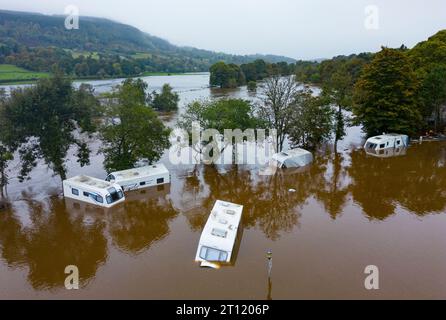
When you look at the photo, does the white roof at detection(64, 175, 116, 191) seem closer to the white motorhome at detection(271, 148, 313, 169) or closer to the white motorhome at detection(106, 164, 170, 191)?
the white motorhome at detection(106, 164, 170, 191)

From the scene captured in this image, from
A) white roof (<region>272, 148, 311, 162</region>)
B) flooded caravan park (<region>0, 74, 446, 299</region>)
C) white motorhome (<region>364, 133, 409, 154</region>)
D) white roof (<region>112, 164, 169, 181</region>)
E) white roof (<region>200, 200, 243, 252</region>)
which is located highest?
white motorhome (<region>364, 133, 409, 154</region>)

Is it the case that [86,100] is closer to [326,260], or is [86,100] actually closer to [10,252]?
[10,252]

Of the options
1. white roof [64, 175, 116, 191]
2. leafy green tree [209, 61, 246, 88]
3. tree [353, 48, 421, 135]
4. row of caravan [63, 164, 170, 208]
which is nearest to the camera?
row of caravan [63, 164, 170, 208]

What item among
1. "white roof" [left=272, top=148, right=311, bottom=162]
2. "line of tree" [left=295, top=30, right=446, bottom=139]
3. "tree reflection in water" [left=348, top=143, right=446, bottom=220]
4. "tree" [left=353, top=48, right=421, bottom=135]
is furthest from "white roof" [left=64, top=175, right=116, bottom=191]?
"tree" [left=353, top=48, right=421, bottom=135]

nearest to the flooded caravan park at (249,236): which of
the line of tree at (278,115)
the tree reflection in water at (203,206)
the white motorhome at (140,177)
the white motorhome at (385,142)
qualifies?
the tree reflection in water at (203,206)

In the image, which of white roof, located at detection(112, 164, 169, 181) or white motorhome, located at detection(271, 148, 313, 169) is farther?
white motorhome, located at detection(271, 148, 313, 169)

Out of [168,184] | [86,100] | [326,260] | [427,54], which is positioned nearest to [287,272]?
[326,260]

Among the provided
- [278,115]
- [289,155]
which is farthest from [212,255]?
[278,115]

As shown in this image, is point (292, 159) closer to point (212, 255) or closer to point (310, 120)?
point (310, 120)
